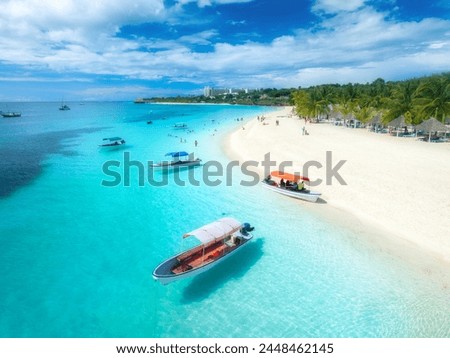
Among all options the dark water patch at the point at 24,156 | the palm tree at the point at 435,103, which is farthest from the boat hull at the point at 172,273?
the palm tree at the point at 435,103

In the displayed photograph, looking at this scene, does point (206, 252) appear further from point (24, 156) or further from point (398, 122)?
point (398, 122)

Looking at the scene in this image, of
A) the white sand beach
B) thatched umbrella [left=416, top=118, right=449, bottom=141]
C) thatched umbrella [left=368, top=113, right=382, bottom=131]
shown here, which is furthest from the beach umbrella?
the white sand beach

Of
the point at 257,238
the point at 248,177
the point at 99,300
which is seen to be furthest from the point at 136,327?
the point at 248,177

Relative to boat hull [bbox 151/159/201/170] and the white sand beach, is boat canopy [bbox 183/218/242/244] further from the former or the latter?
boat hull [bbox 151/159/201/170]

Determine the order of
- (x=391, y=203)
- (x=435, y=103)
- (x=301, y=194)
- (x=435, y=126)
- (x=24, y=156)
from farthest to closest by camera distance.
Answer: (x=24, y=156), (x=435, y=126), (x=435, y=103), (x=301, y=194), (x=391, y=203)

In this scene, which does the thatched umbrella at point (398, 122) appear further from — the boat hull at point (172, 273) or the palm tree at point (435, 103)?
the boat hull at point (172, 273)

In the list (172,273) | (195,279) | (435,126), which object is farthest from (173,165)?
(435,126)
